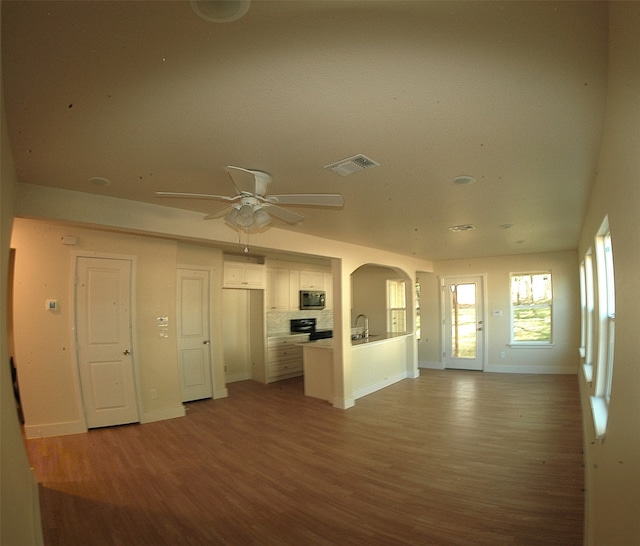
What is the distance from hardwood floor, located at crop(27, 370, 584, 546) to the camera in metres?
2.24

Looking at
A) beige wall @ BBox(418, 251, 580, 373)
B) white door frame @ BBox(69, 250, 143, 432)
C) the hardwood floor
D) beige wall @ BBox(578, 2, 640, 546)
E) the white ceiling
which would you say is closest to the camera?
beige wall @ BBox(578, 2, 640, 546)

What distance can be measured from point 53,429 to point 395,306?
23.5ft

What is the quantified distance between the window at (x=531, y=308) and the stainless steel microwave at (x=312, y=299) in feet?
14.1

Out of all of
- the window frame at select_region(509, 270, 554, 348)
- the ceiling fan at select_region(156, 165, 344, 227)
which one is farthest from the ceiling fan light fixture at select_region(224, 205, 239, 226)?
the window frame at select_region(509, 270, 554, 348)

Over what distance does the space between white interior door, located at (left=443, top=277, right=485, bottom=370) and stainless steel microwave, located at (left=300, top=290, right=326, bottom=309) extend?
3016mm

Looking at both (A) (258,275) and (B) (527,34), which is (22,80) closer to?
(B) (527,34)

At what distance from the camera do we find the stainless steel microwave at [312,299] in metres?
7.45

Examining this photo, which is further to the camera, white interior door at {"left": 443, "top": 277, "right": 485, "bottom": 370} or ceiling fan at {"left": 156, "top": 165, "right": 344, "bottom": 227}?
white interior door at {"left": 443, "top": 277, "right": 485, "bottom": 370}

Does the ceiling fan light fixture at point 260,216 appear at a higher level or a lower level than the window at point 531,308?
higher

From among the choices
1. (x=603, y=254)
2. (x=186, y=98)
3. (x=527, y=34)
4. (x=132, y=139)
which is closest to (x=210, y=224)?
(x=132, y=139)

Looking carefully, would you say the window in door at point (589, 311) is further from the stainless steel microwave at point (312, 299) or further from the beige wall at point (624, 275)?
the stainless steel microwave at point (312, 299)

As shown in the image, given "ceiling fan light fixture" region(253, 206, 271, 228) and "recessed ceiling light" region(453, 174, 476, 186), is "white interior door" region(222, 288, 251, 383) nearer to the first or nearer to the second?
"ceiling fan light fixture" region(253, 206, 271, 228)

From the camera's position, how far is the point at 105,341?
4113 millimetres

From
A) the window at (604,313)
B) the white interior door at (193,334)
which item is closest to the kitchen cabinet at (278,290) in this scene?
the white interior door at (193,334)
